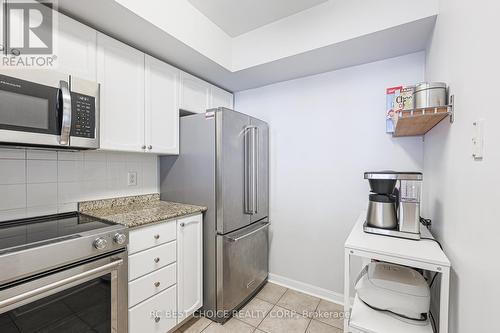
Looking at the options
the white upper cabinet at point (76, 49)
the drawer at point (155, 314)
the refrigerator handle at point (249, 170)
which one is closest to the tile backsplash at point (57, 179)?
the white upper cabinet at point (76, 49)

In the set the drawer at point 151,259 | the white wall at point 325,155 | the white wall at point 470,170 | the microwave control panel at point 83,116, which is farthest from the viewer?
the white wall at point 325,155

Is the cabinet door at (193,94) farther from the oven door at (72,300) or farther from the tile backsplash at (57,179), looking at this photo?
the oven door at (72,300)

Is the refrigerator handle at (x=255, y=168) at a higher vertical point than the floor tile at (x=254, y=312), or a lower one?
higher

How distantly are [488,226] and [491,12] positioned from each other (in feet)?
2.17

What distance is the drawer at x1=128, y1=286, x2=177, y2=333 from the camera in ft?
4.51

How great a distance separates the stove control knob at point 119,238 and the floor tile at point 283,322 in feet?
4.12

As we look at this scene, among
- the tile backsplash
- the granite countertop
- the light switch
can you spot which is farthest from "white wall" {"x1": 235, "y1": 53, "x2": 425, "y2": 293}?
the tile backsplash

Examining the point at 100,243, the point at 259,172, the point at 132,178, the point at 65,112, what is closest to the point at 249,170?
the point at 259,172

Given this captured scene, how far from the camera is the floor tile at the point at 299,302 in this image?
1977mm

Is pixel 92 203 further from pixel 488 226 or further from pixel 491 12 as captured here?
pixel 491 12

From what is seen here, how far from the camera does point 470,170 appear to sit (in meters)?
0.84

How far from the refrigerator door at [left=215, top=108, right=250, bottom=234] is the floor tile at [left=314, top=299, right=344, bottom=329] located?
0.97 metres

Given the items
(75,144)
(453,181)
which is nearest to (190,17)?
(75,144)

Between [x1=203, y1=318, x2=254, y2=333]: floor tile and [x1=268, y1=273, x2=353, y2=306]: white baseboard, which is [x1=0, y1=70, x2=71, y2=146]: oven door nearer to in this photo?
[x1=203, y1=318, x2=254, y2=333]: floor tile
